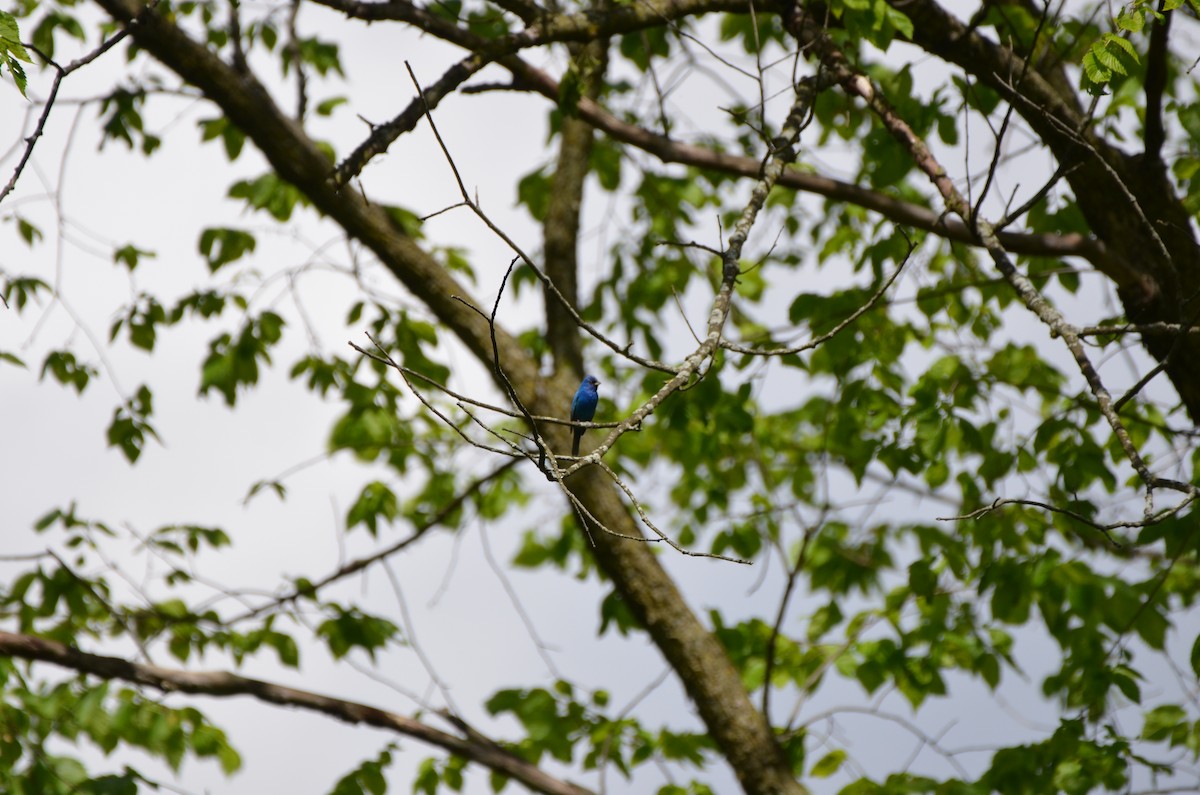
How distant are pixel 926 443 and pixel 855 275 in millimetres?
912

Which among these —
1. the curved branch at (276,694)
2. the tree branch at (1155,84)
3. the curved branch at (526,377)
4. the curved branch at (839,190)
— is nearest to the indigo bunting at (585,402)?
the curved branch at (526,377)

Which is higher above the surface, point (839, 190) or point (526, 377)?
point (839, 190)

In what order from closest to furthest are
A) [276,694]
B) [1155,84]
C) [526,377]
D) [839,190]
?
[1155,84]
[839,190]
[276,694]
[526,377]

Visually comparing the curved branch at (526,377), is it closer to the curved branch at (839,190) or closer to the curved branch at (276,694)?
the curved branch at (276,694)

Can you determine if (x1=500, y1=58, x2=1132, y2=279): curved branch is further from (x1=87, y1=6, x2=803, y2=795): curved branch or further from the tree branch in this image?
(x1=87, y1=6, x2=803, y2=795): curved branch

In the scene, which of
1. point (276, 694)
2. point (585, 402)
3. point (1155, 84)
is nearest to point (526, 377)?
point (585, 402)

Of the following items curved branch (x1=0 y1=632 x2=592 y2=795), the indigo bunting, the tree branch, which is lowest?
curved branch (x1=0 y1=632 x2=592 y2=795)

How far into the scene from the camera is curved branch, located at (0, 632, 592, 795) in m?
4.07

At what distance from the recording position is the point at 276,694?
168 inches

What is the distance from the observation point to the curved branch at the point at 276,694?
4074 millimetres

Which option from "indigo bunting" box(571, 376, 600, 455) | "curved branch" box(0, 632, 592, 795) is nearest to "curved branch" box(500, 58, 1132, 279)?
"indigo bunting" box(571, 376, 600, 455)

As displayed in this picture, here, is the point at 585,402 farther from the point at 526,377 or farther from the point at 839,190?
the point at 839,190

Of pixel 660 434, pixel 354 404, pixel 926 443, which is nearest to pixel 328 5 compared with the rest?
Result: pixel 354 404

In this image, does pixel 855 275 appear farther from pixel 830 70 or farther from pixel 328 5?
pixel 328 5
